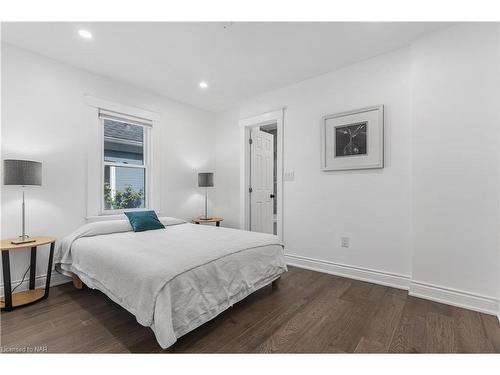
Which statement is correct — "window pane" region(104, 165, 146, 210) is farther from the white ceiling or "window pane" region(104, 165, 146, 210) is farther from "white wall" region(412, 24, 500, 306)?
"white wall" region(412, 24, 500, 306)

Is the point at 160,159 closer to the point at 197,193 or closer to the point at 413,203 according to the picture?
the point at 197,193

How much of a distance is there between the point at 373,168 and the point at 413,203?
55cm

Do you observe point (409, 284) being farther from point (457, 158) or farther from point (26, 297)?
point (26, 297)

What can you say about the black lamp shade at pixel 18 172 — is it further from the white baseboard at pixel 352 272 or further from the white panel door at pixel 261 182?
the white baseboard at pixel 352 272

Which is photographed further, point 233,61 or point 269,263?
point 233,61

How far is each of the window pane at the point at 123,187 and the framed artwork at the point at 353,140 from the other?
268 centimetres

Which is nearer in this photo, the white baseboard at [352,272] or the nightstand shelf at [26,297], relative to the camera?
the nightstand shelf at [26,297]

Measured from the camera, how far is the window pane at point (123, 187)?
3.35 m

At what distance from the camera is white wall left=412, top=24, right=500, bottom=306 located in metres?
2.10

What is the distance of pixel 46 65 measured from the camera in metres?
2.71

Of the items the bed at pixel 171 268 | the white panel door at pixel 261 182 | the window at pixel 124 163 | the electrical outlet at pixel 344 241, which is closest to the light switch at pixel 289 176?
the white panel door at pixel 261 182

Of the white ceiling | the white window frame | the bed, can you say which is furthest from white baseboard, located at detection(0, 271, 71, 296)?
the white ceiling

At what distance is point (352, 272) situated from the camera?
295 centimetres
